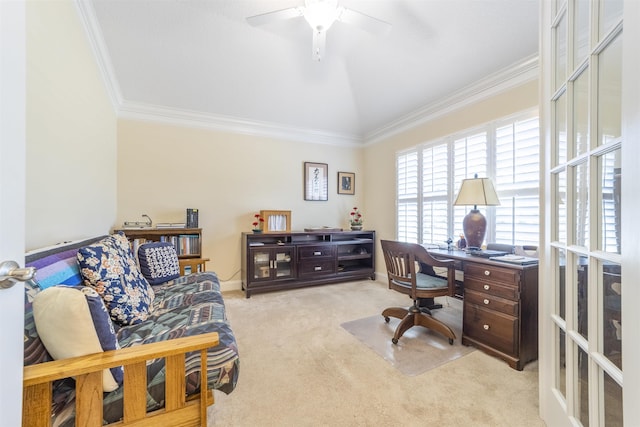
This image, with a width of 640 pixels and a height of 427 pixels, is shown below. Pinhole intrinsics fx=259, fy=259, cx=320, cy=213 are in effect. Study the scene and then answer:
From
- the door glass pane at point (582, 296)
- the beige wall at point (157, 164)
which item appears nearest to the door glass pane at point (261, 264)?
the beige wall at point (157, 164)

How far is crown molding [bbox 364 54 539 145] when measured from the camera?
7.66 feet

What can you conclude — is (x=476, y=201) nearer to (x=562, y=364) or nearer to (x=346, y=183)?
(x=562, y=364)

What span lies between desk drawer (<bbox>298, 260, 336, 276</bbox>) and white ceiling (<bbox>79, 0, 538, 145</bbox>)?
6.99 ft

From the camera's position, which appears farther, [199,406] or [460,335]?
[460,335]

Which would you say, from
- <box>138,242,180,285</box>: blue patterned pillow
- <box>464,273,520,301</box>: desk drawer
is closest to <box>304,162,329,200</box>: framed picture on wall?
<box>138,242,180,285</box>: blue patterned pillow

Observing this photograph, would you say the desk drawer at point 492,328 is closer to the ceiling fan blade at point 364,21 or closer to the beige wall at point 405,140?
the beige wall at point 405,140

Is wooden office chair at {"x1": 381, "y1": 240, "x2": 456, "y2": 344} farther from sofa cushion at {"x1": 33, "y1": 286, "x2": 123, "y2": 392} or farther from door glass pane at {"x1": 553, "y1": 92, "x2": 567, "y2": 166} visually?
sofa cushion at {"x1": 33, "y1": 286, "x2": 123, "y2": 392}

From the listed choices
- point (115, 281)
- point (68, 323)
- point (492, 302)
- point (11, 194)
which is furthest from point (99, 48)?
point (492, 302)

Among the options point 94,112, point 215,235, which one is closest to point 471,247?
point 215,235

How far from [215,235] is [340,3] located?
9.79 ft

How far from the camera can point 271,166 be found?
13.0 ft

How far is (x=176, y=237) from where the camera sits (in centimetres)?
309

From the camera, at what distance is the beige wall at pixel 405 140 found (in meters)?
2.46

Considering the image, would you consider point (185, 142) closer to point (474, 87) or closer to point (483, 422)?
point (474, 87)
